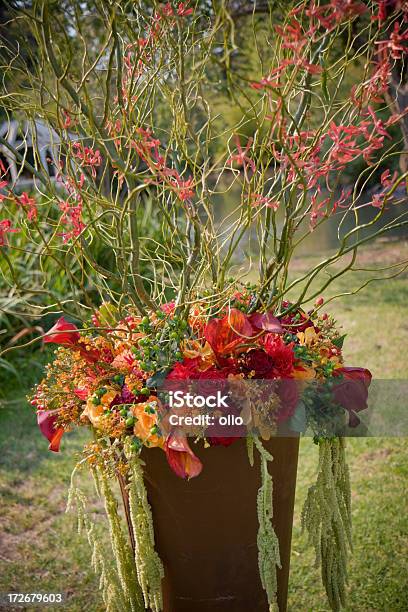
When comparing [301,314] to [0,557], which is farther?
[0,557]

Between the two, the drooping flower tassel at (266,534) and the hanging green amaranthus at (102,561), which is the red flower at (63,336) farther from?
the drooping flower tassel at (266,534)

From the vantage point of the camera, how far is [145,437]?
1354 mm

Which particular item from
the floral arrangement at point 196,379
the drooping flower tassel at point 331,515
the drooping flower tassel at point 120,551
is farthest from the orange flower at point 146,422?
the drooping flower tassel at point 331,515

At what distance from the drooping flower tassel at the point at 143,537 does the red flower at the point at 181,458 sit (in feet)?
0.28

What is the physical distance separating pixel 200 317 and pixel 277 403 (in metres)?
0.31

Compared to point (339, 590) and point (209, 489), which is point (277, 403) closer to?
point (209, 489)

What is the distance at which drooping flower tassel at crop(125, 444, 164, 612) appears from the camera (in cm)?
140

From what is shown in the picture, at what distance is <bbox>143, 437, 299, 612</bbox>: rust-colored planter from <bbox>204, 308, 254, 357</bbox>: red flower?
0.70 feet

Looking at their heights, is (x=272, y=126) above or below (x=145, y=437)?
above

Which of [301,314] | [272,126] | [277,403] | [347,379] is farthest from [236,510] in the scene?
[272,126]

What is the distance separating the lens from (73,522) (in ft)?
8.01

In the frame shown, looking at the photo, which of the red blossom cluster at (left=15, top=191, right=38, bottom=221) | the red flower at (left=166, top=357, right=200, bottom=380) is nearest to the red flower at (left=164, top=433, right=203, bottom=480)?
the red flower at (left=166, top=357, right=200, bottom=380)

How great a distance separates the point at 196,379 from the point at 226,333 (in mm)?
117

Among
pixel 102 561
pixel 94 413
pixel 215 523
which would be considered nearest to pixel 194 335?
pixel 94 413
